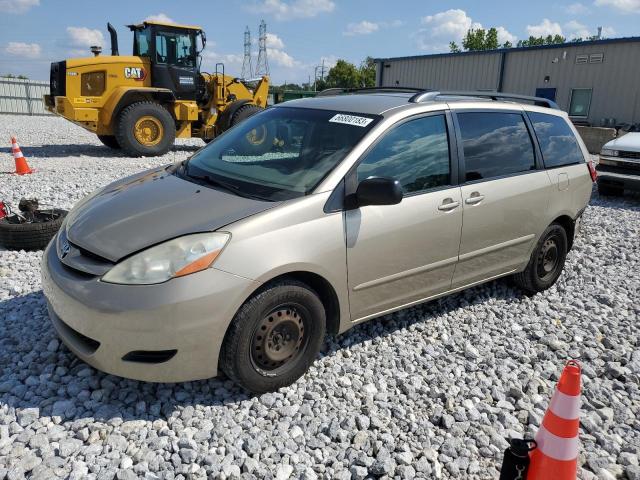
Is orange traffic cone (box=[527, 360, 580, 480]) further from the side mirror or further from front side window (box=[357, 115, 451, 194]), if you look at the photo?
front side window (box=[357, 115, 451, 194])

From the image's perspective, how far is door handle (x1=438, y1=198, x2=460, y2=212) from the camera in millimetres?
3539

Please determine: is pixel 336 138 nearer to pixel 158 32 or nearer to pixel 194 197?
pixel 194 197

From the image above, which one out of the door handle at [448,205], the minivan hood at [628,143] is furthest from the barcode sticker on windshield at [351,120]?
the minivan hood at [628,143]

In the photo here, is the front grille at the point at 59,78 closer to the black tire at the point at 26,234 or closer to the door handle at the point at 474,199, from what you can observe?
the black tire at the point at 26,234

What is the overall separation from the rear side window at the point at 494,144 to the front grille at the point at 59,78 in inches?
417

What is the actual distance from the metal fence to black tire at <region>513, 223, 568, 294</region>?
90.1 ft

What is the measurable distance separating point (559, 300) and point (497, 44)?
63637 millimetres

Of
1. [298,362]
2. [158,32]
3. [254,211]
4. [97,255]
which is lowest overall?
[298,362]

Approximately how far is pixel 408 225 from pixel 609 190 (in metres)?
8.17

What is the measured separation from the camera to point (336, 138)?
3.40m

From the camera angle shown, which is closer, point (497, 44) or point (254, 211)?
point (254, 211)

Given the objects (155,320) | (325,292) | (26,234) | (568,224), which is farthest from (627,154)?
(26,234)

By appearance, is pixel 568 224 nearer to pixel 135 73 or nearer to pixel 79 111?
pixel 135 73

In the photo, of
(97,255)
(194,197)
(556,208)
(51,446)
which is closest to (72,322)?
(97,255)
